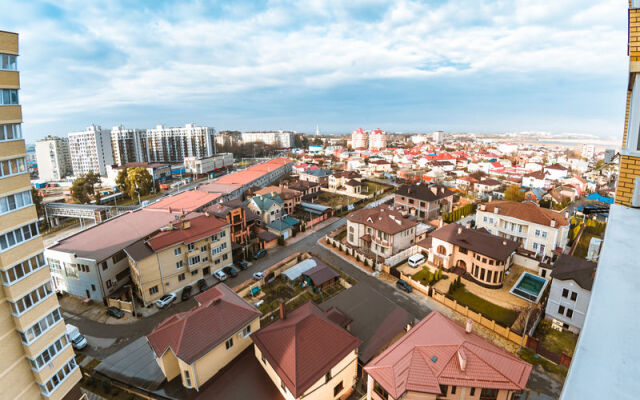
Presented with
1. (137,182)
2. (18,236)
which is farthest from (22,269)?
(137,182)

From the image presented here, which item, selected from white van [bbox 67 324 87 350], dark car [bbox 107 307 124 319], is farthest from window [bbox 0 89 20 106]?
dark car [bbox 107 307 124 319]

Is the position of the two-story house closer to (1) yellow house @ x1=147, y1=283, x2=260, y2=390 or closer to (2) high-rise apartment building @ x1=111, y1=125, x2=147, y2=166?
(1) yellow house @ x1=147, y1=283, x2=260, y2=390

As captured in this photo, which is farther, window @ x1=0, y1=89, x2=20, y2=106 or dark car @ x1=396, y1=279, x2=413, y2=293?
dark car @ x1=396, y1=279, x2=413, y2=293

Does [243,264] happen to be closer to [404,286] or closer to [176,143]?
[404,286]

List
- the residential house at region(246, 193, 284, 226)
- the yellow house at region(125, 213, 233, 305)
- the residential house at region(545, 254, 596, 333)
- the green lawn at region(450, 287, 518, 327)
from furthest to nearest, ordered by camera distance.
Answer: the residential house at region(246, 193, 284, 226), the yellow house at region(125, 213, 233, 305), the green lawn at region(450, 287, 518, 327), the residential house at region(545, 254, 596, 333)

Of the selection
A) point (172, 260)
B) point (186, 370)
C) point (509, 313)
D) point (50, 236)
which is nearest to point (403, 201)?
point (509, 313)

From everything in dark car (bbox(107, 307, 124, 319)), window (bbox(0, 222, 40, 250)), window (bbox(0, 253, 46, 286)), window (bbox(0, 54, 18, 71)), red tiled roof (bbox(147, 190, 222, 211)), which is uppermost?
window (bbox(0, 54, 18, 71))

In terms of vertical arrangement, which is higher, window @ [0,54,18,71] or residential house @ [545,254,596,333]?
window @ [0,54,18,71]

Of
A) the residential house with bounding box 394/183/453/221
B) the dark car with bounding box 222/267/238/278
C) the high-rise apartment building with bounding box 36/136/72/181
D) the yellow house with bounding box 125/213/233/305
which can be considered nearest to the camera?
the yellow house with bounding box 125/213/233/305
